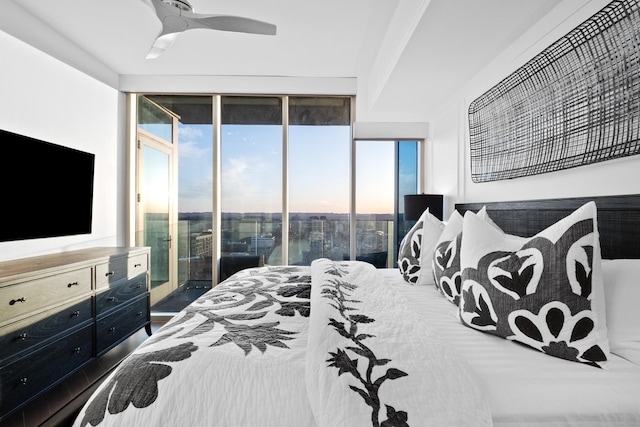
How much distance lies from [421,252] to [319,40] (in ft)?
6.69

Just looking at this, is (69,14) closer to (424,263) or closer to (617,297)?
(424,263)

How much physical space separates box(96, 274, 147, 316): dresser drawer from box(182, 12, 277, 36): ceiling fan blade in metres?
2.09

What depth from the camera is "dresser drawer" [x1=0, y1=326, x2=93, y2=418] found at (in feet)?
5.44

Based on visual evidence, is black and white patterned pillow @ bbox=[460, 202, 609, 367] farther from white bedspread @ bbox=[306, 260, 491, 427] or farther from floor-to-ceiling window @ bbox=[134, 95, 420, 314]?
floor-to-ceiling window @ bbox=[134, 95, 420, 314]

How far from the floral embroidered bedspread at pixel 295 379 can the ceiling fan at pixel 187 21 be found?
71.1 inches

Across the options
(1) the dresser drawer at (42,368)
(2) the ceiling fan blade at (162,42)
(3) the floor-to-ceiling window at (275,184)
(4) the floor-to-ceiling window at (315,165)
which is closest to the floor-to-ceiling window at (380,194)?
(3) the floor-to-ceiling window at (275,184)

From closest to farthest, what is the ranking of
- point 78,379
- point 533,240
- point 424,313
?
1. point 533,240
2. point 424,313
3. point 78,379

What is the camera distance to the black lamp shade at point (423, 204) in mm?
2867

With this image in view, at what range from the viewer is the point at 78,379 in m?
2.27

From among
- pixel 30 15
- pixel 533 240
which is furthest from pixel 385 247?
pixel 30 15

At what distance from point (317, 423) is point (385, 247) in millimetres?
2933

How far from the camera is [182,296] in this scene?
141 inches

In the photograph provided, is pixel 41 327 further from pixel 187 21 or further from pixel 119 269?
pixel 187 21

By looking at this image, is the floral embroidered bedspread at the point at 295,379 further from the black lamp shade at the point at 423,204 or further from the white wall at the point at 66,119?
the white wall at the point at 66,119
